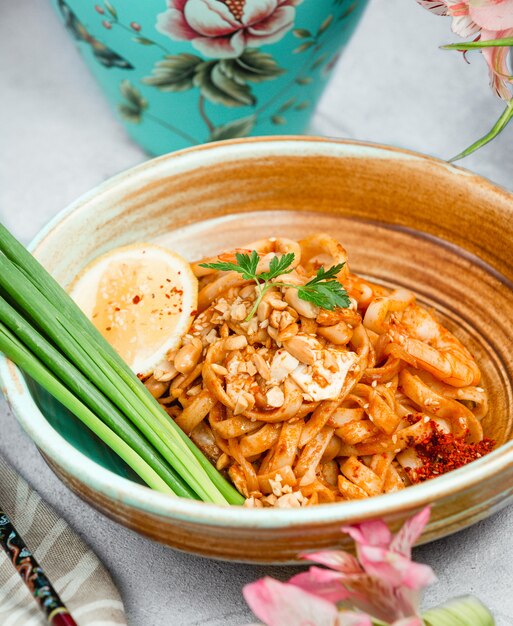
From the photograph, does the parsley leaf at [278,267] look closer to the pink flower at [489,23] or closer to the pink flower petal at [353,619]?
the pink flower at [489,23]

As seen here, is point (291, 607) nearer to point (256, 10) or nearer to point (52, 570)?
point (52, 570)

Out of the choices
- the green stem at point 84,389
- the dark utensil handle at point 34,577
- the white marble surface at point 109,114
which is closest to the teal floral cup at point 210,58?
the white marble surface at point 109,114

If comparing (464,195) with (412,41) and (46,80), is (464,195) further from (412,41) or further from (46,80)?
(46,80)

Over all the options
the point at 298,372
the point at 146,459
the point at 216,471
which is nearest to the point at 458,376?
the point at 298,372

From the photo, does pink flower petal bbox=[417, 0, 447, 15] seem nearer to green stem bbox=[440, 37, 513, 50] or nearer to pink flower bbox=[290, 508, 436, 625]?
green stem bbox=[440, 37, 513, 50]

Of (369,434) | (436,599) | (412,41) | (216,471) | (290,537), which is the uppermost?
(290,537)

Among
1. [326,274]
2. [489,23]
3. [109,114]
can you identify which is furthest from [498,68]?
[109,114]

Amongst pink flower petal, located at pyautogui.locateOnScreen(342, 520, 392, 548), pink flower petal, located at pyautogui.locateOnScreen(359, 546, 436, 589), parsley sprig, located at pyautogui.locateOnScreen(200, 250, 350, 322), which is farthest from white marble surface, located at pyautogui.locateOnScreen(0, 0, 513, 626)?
pink flower petal, located at pyautogui.locateOnScreen(359, 546, 436, 589)
